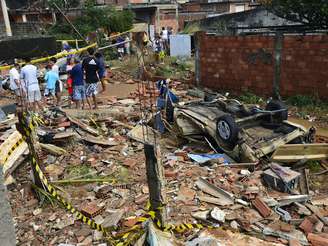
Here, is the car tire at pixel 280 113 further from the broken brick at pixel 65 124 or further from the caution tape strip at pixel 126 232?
the broken brick at pixel 65 124

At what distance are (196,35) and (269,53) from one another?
10.7 ft

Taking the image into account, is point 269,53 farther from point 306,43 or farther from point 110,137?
point 110,137

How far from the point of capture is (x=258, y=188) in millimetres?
6395

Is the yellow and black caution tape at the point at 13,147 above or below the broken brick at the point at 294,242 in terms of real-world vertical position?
above

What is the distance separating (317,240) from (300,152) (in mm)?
2863

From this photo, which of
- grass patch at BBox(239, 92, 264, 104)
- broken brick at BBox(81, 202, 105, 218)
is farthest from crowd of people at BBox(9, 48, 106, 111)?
broken brick at BBox(81, 202, 105, 218)

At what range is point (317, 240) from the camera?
16.1ft

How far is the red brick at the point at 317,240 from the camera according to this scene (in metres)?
4.87

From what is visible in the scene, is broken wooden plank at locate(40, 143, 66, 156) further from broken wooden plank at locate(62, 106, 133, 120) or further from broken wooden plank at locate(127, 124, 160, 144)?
broken wooden plank at locate(62, 106, 133, 120)

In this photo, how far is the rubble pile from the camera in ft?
17.0

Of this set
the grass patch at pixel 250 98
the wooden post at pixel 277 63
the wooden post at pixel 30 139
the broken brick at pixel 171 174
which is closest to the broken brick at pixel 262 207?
the broken brick at pixel 171 174

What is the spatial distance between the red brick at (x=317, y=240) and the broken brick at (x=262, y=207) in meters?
0.69

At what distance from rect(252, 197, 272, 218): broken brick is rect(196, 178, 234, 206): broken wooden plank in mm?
361

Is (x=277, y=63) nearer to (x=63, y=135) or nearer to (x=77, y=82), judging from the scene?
(x=77, y=82)
